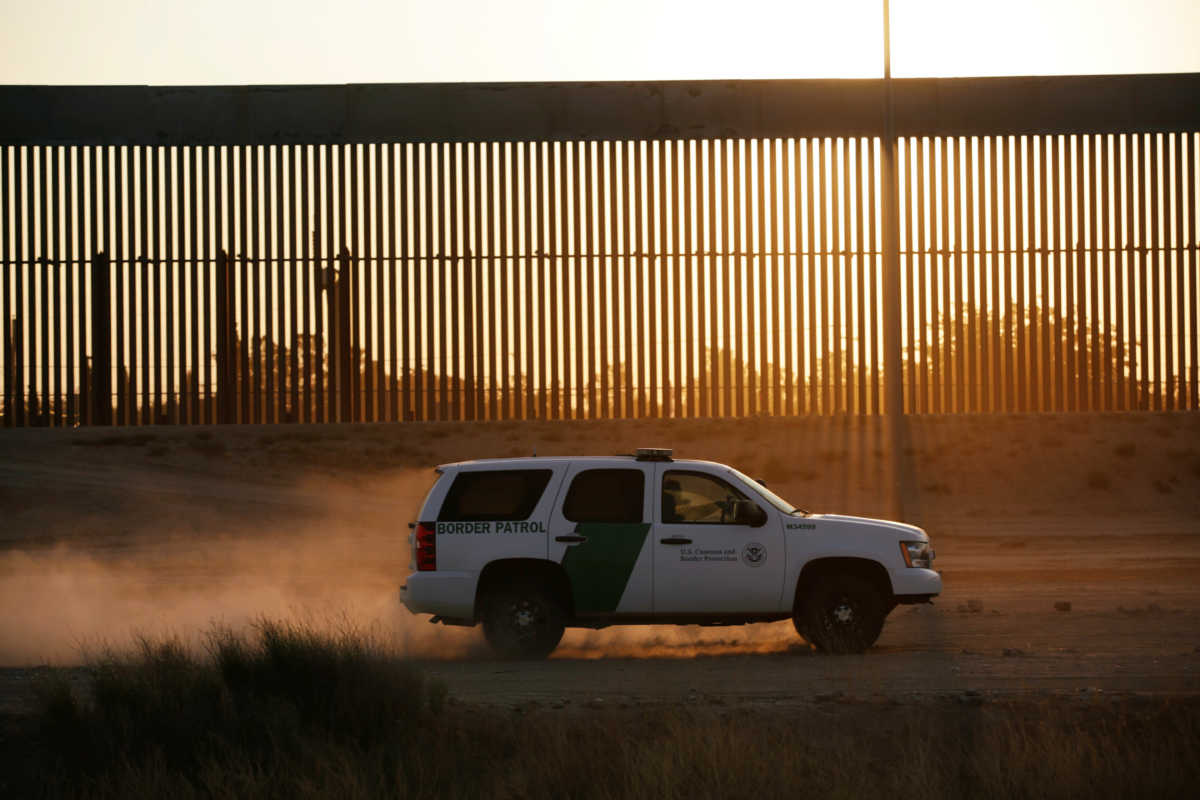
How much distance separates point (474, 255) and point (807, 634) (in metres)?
32.0

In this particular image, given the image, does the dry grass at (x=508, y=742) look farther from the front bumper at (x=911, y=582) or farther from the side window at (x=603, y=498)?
the side window at (x=603, y=498)

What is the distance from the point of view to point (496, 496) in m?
15.0

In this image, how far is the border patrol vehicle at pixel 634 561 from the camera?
14.8 m

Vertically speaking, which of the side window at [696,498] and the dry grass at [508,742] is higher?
the side window at [696,498]

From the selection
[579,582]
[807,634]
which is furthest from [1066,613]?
[579,582]

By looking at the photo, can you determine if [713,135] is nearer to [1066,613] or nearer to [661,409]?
[661,409]

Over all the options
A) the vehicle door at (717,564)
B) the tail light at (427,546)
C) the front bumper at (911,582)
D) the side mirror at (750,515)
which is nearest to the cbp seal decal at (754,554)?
the vehicle door at (717,564)

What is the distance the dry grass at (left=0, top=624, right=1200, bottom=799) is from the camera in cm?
876

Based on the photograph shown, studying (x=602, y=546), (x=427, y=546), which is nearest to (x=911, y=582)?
(x=602, y=546)

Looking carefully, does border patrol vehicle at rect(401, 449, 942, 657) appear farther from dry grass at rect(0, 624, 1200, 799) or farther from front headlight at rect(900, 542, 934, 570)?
dry grass at rect(0, 624, 1200, 799)

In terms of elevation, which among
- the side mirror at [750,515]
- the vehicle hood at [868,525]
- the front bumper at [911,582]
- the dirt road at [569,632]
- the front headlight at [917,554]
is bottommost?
the dirt road at [569,632]

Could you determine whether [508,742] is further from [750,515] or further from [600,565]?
[750,515]

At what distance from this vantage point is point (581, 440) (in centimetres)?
4403

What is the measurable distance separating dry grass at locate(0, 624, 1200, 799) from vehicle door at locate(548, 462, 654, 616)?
11.0 feet
